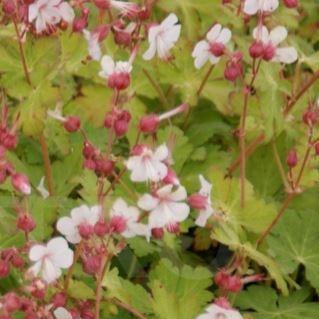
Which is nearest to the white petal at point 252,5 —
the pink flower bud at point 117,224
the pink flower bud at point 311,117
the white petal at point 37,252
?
the pink flower bud at point 311,117

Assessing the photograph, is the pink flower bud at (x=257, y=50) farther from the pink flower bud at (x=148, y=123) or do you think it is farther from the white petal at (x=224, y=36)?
the pink flower bud at (x=148, y=123)

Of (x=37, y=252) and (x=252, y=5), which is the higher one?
(x=252, y=5)

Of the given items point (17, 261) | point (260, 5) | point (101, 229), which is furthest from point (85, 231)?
point (260, 5)

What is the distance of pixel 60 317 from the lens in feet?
4.75

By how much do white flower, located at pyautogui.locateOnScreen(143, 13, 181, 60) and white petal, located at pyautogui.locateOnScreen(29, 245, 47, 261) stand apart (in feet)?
1.83

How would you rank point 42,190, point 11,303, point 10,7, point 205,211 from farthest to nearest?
point 42,190
point 10,7
point 205,211
point 11,303

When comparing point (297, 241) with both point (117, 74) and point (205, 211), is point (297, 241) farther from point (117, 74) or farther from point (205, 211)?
point (117, 74)

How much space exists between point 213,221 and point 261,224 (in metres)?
0.10

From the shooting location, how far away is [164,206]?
1.41 meters

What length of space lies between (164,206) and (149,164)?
7 cm

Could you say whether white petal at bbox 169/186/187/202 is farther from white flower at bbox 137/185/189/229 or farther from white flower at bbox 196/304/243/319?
white flower at bbox 196/304/243/319

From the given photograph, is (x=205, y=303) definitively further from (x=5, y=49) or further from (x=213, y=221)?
(x=5, y=49)

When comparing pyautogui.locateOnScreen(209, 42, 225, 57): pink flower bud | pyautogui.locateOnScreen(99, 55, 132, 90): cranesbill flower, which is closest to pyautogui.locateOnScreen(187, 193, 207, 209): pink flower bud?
pyautogui.locateOnScreen(99, 55, 132, 90): cranesbill flower

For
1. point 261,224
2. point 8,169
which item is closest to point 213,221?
point 261,224
